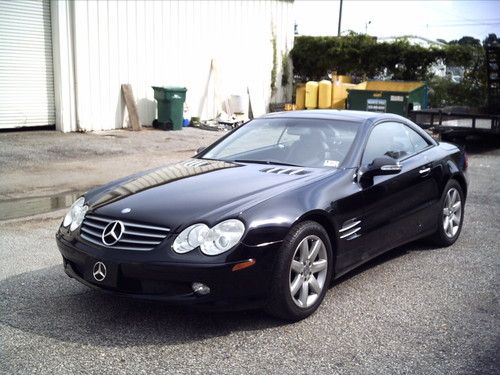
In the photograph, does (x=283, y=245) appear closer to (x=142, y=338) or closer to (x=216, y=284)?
(x=216, y=284)

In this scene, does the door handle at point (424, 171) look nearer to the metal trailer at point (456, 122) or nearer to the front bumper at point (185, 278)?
the front bumper at point (185, 278)

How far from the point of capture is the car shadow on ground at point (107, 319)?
3.80 meters

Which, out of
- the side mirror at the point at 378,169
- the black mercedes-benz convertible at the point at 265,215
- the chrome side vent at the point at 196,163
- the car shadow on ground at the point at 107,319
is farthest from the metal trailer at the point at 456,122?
the car shadow on ground at the point at 107,319

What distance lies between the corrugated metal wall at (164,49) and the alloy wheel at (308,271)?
36.7 feet

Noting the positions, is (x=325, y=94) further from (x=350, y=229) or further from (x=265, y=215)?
(x=265, y=215)

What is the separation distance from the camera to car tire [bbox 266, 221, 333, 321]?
3.90 m

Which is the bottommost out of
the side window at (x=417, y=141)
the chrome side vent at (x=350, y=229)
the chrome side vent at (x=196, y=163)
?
the chrome side vent at (x=350, y=229)

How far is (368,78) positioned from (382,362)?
20.6 m

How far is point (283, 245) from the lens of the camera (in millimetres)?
3912

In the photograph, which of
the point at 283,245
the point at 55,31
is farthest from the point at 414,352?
the point at 55,31

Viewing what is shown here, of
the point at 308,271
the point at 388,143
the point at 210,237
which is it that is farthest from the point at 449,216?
the point at 210,237

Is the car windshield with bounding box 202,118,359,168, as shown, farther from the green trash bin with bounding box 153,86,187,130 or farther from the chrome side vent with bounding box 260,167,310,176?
the green trash bin with bounding box 153,86,187,130

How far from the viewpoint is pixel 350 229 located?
4570 mm

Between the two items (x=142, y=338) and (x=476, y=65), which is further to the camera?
(x=476, y=65)
